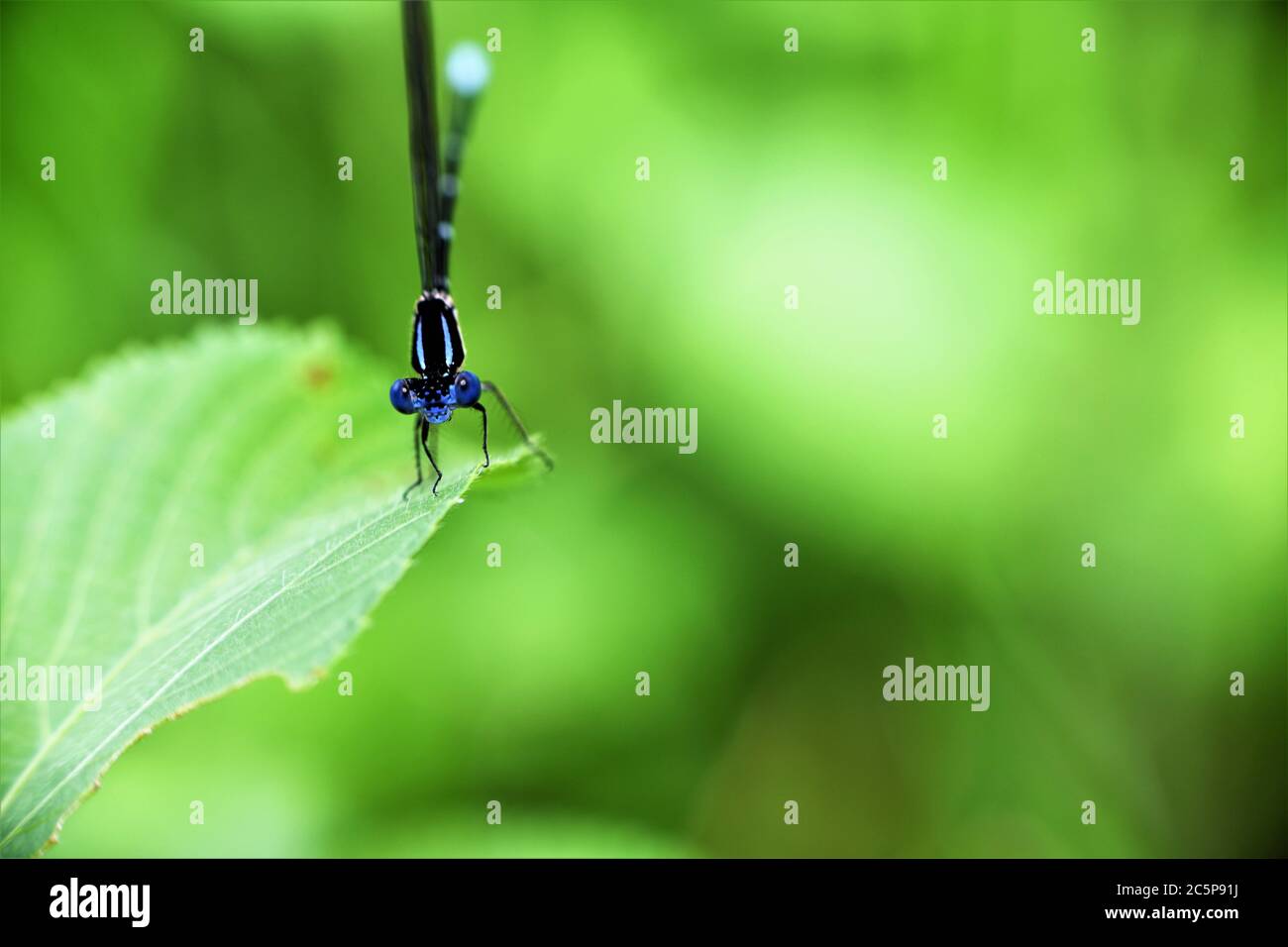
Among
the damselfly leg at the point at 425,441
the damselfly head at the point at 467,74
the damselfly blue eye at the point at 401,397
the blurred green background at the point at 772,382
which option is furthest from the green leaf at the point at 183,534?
the blurred green background at the point at 772,382

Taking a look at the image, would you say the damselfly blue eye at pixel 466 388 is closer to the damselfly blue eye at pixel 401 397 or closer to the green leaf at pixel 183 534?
the damselfly blue eye at pixel 401 397

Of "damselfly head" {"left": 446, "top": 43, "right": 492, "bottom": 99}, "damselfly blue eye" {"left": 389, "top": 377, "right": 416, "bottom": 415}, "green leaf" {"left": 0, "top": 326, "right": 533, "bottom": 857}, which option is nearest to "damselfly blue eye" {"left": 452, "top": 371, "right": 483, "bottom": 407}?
"damselfly blue eye" {"left": 389, "top": 377, "right": 416, "bottom": 415}

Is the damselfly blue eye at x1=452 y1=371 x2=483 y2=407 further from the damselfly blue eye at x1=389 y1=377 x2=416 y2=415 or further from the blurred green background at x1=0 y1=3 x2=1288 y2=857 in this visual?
the blurred green background at x1=0 y1=3 x2=1288 y2=857

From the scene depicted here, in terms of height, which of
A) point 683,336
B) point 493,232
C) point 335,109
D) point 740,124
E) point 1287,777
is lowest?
point 1287,777

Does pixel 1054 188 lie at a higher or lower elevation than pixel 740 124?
lower

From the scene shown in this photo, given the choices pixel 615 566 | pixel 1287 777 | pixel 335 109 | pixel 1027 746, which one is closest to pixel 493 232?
pixel 335 109

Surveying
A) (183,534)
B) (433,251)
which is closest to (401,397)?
(433,251)

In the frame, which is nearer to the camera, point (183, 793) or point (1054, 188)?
point (183, 793)

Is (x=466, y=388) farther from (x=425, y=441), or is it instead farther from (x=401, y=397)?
(x=425, y=441)
